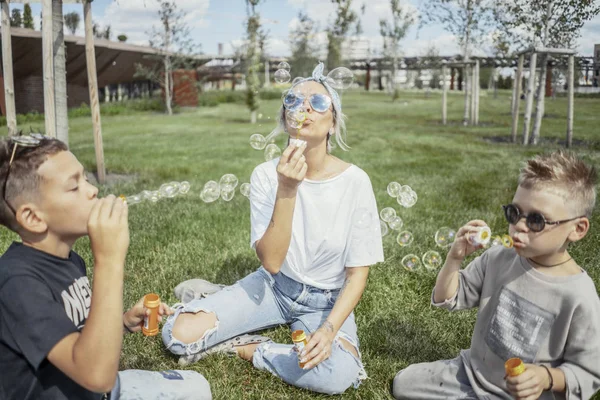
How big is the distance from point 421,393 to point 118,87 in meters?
29.2

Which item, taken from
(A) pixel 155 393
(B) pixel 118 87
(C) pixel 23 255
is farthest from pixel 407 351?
(B) pixel 118 87

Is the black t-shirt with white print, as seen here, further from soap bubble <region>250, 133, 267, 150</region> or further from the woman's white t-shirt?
soap bubble <region>250, 133, 267, 150</region>

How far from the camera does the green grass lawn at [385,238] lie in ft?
9.86

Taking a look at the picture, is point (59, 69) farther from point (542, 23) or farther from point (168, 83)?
point (168, 83)

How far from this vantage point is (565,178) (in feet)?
6.76

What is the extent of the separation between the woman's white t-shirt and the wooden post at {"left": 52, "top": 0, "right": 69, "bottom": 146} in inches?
189

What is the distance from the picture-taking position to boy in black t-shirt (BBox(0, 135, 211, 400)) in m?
1.62

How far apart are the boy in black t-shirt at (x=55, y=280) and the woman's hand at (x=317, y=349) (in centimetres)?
85

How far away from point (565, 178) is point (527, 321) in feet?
1.95

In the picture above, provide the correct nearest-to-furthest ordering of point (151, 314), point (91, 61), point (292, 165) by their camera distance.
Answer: point (151, 314) < point (292, 165) < point (91, 61)

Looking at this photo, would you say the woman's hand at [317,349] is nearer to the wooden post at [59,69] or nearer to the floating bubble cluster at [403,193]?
the floating bubble cluster at [403,193]

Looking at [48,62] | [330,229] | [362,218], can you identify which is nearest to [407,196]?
[362,218]

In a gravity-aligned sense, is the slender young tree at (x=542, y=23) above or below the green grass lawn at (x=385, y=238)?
above

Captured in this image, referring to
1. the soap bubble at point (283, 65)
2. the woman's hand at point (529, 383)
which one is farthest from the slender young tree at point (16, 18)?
the woman's hand at point (529, 383)
